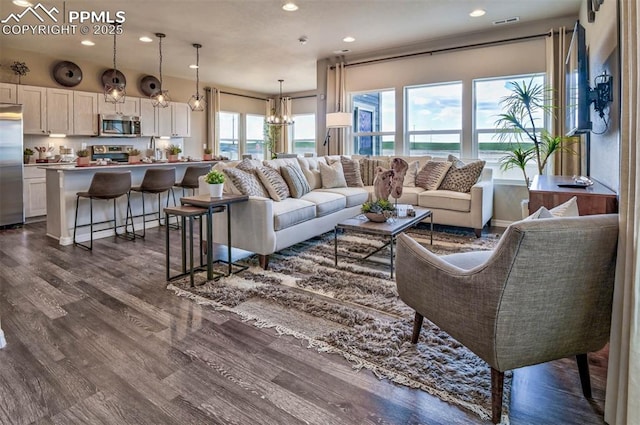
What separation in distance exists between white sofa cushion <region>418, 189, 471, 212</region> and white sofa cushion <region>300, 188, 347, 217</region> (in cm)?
112

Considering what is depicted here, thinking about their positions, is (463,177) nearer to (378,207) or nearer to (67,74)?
(378,207)

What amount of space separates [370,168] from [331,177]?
2.85 feet

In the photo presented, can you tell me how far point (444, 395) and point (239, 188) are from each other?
263 centimetres

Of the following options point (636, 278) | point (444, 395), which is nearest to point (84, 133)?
point (444, 395)

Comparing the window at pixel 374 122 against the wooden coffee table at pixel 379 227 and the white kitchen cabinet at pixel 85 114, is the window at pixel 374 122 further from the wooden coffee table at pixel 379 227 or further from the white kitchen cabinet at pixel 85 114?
the white kitchen cabinet at pixel 85 114

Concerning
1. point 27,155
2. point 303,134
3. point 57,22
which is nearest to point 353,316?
point 57,22

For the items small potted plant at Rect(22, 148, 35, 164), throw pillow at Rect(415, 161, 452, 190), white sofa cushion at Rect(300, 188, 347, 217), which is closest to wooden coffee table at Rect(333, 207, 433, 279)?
white sofa cushion at Rect(300, 188, 347, 217)

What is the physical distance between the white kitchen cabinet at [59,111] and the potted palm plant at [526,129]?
6.93 m

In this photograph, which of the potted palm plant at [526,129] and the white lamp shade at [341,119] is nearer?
the potted palm plant at [526,129]

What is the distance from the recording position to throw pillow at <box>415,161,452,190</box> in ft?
17.4

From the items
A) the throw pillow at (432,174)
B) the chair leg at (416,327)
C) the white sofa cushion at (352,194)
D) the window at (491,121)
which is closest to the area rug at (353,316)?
the chair leg at (416,327)

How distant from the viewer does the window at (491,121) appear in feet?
18.1

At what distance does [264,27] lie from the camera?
519 centimetres

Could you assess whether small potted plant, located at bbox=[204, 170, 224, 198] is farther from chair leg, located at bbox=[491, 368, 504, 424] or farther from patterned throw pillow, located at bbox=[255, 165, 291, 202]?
chair leg, located at bbox=[491, 368, 504, 424]
